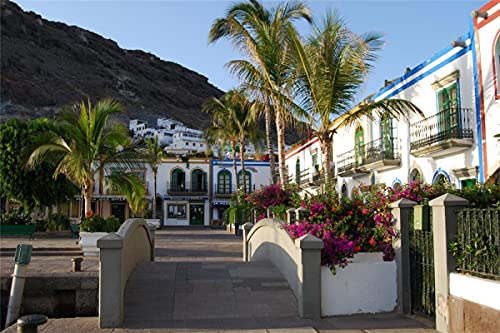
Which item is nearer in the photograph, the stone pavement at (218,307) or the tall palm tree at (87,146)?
the stone pavement at (218,307)

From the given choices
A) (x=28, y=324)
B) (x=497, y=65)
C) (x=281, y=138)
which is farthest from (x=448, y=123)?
(x=28, y=324)

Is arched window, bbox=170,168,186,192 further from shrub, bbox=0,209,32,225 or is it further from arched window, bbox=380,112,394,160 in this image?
arched window, bbox=380,112,394,160

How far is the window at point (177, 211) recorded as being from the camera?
172ft

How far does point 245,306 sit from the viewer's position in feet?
27.1

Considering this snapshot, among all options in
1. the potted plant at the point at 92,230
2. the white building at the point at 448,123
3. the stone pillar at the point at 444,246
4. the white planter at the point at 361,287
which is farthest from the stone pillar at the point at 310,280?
the potted plant at the point at 92,230

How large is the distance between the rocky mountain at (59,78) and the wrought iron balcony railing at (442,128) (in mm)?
118401

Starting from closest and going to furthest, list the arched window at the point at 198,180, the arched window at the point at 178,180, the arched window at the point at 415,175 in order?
1. the arched window at the point at 415,175
2. the arched window at the point at 178,180
3. the arched window at the point at 198,180

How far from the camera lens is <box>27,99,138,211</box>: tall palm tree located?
15055mm

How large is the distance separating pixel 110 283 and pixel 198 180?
45.7m

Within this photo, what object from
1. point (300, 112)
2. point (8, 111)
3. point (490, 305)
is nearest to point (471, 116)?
point (300, 112)

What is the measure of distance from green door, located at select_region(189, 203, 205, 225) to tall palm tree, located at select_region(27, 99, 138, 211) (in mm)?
36977

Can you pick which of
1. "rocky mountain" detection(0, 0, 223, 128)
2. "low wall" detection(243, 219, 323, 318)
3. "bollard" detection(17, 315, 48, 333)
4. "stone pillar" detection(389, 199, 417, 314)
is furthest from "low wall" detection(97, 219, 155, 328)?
"rocky mountain" detection(0, 0, 223, 128)

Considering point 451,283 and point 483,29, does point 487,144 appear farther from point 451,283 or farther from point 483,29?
point 451,283

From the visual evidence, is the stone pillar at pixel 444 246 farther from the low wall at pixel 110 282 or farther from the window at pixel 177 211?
the window at pixel 177 211
